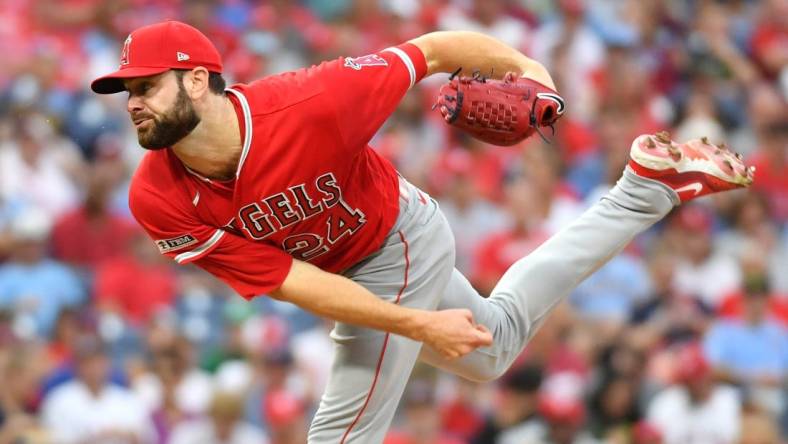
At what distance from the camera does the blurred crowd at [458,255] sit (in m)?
7.26

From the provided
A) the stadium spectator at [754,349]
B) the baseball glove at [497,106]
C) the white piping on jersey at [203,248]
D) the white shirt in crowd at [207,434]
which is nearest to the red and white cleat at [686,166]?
the baseball glove at [497,106]

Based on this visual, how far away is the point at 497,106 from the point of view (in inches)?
185

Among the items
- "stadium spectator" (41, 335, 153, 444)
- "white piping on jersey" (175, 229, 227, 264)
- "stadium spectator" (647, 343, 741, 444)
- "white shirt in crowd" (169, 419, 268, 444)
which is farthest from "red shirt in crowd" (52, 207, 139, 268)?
"white piping on jersey" (175, 229, 227, 264)

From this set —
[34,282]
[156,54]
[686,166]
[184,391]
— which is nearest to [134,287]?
Answer: [34,282]

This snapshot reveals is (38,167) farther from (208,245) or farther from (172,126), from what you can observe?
(172,126)

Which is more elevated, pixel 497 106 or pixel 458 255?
pixel 497 106

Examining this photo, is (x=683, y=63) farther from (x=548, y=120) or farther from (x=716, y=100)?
(x=548, y=120)

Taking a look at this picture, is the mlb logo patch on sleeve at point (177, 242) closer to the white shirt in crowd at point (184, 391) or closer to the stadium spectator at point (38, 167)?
the white shirt in crowd at point (184, 391)

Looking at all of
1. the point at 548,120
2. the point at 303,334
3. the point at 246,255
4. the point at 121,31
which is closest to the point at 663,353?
the point at 303,334

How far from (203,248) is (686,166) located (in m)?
1.87

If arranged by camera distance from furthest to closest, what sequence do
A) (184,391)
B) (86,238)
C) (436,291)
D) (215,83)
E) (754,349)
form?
(86,238), (754,349), (184,391), (436,291), (215,83)

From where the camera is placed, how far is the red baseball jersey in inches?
174

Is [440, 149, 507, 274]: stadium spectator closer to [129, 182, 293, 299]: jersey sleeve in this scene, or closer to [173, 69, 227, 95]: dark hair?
[129, 182, 293, 299]: jersey sleeve

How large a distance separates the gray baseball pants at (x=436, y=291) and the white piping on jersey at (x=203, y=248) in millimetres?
585
